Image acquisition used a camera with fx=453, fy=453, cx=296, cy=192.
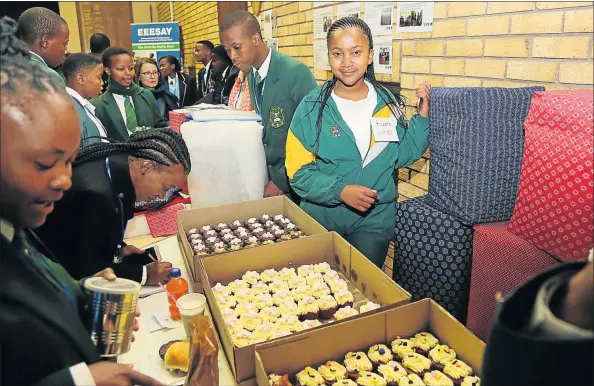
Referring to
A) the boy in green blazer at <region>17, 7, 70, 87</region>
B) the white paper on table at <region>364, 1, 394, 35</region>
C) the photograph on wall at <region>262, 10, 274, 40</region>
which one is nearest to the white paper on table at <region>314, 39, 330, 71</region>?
the white paper on table at <region>364, 1, 394, 35</region>

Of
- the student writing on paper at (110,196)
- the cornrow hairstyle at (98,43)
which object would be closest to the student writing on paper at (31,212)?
the student writing on paper at (110,196)

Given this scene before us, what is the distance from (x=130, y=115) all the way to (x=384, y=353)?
11.1ft

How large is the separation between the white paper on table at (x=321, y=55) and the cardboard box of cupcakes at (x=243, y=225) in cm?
175

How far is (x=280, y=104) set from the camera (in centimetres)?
276

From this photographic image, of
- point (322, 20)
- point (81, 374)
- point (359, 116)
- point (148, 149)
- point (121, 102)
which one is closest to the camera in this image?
point (81, 374)

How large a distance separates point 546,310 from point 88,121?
2.90 m

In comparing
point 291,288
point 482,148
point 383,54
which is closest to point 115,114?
point 383,54

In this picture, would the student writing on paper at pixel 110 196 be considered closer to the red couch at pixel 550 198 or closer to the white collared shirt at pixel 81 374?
the white collared shirt at pixel 81 374

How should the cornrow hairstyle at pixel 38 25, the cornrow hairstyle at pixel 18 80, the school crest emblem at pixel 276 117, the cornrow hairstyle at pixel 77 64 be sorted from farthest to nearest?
the cornrow hairstyle at pixel 77 64
the cornrow hairstyle at pixel 38 25
the school crest emblem at pixel 276 117
the cornrow hairstyle at pixel 18 80

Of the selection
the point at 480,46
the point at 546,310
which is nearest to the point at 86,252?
the point at 546,310

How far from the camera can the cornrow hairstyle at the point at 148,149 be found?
1688mm

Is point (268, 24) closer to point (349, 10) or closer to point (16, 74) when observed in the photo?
point (349, 10)

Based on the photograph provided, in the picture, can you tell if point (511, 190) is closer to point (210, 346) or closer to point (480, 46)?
point (480, 46)

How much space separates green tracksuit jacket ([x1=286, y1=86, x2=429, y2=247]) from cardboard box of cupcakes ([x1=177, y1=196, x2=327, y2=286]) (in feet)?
0.55
